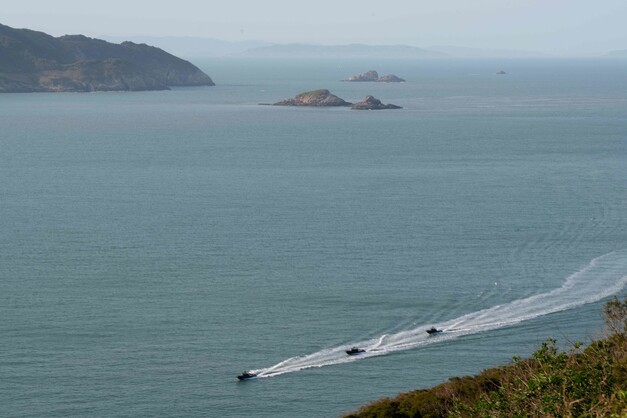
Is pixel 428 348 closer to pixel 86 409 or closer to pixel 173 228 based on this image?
pixel 86 409

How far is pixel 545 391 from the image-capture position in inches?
819

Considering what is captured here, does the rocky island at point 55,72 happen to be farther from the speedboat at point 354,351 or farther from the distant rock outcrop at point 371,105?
the speedboat at point 354,351

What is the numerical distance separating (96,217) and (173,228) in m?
5.43

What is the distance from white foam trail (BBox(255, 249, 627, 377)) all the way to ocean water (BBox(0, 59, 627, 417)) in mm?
99

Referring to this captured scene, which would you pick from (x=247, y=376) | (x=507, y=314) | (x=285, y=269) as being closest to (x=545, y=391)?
(x=247, y=376)

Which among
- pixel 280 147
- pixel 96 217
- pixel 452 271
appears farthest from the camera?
pixel 280 147

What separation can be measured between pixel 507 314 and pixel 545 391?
64.6 ft

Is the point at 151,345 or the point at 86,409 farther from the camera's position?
the point at 151,345

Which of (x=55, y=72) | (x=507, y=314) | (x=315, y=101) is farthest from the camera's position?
(x=55, y=72)

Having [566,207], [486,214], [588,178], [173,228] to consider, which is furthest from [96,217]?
[588,178]

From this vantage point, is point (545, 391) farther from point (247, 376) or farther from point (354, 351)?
point (354, 351)

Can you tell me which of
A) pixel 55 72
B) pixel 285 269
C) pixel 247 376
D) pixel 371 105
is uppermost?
pixel 55 72

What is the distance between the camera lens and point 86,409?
31.1 meters

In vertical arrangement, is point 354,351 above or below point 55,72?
below
